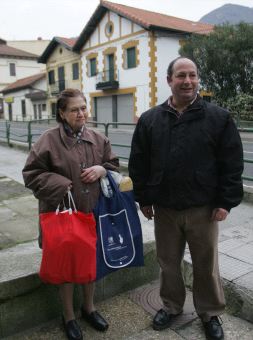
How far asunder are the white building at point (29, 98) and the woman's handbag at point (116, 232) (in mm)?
33394

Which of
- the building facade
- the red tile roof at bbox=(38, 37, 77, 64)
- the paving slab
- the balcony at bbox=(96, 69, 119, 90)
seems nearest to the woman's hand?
the paving slab

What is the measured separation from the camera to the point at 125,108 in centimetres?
2505

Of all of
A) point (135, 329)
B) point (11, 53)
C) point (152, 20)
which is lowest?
point (135, 329)

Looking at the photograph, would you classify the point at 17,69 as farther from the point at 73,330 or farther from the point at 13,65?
the point at 73,330

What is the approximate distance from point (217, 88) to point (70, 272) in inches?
737

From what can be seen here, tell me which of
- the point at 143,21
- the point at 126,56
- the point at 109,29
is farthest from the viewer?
the point at 109,29

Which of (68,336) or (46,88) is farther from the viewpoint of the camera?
(46,88)

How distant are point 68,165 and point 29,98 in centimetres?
3648

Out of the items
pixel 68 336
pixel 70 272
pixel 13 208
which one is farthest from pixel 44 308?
pixel 13 208

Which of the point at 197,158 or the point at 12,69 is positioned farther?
the point at 12,69

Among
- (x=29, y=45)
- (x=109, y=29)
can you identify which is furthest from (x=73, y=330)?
(x=29, y=45)

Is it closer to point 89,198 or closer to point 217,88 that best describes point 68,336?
point 89,198

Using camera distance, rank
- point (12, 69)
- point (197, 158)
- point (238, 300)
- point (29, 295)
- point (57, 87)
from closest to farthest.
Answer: point (197, 158) → point (29, 295) → point (238, 300) → point (57, 87) → point (12, 69)

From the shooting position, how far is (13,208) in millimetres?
5059
